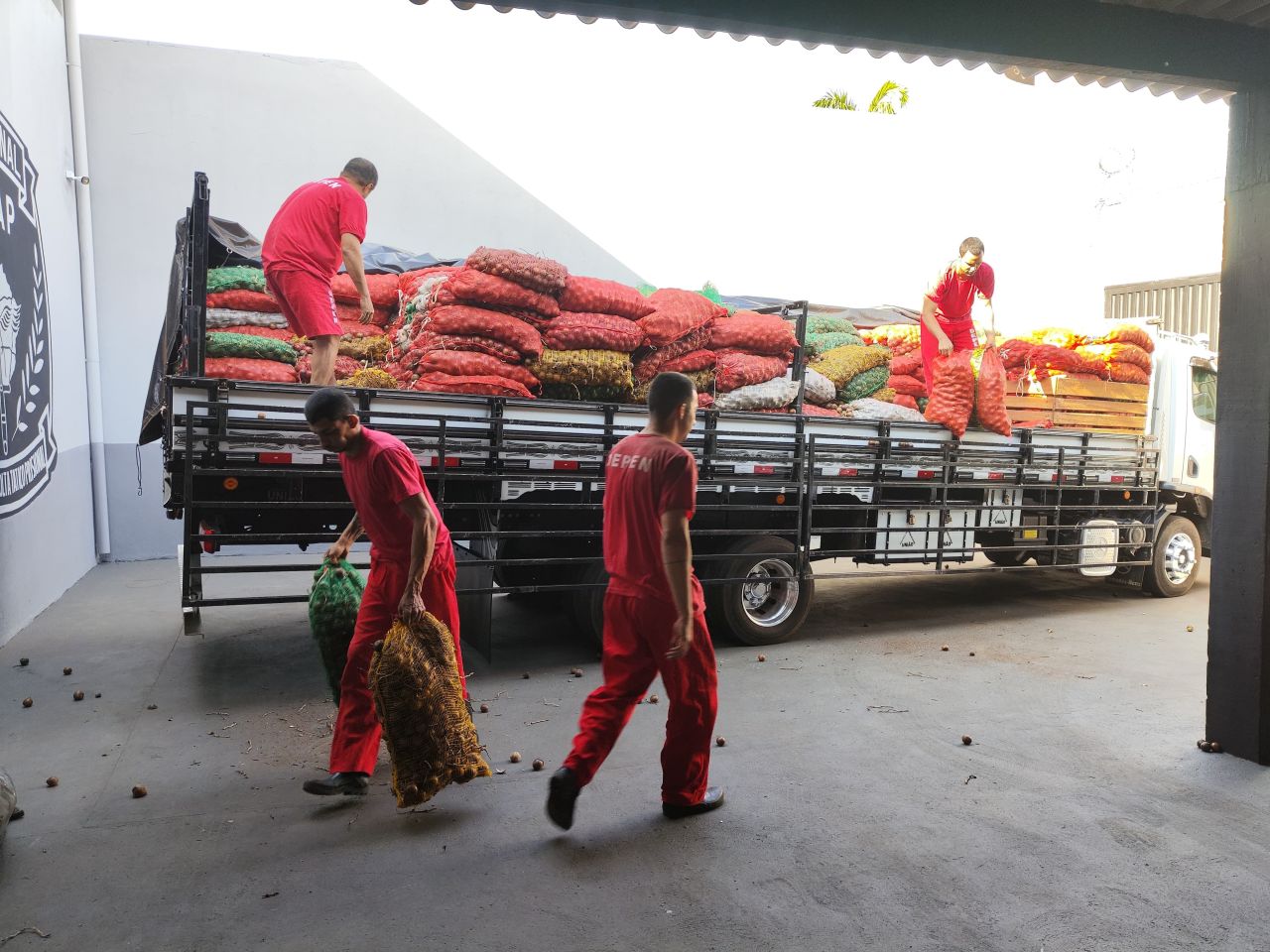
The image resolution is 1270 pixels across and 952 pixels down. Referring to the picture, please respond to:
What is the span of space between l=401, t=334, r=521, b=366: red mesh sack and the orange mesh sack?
2853 mm

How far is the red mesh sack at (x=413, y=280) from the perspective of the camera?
6.75 meters

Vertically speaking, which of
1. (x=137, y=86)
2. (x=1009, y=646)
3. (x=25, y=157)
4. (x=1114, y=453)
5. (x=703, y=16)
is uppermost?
(x=137, y=86)

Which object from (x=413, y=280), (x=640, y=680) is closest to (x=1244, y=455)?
(x=640, y=680)

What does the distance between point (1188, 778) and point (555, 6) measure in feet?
15.4

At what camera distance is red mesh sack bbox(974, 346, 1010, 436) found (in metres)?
7.80

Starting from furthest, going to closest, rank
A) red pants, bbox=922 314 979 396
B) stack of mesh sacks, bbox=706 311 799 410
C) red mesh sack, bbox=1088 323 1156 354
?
red mesh sack, bbox=1088 323 1156 354
red pants, bbox=922 314 979 396
stack of mesh sacks, bbox=706 311 799 410

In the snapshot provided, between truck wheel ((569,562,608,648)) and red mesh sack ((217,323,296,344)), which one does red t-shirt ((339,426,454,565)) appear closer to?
truck wheel ((569,562,608,648))

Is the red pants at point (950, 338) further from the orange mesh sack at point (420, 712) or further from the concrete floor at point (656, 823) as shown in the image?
the orange mesh sack at point (420, 712)

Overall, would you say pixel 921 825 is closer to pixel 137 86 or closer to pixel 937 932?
pixel 937 932

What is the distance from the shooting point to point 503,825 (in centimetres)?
361

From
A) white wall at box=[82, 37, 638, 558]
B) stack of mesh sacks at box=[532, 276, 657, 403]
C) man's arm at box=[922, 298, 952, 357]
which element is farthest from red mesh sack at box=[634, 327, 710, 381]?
white wall at box=[82, 37, 638, 558]

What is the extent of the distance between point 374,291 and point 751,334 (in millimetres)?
3224

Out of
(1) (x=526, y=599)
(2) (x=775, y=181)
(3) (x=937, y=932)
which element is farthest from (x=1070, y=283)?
(3) (x=937, y=932)

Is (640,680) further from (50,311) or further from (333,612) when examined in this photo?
(50,311)
